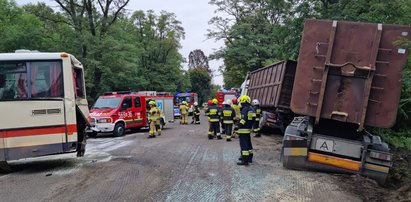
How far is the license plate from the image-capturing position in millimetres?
8070

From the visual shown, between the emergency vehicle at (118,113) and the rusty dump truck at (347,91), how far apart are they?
1036 cm

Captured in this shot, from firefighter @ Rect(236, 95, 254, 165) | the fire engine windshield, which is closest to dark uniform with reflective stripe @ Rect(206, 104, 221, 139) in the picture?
the fire engine windshield

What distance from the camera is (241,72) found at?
40906mm

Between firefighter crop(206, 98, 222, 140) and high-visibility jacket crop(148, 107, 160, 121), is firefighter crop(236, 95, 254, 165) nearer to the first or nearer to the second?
firefighter crop(206, 98, 222, 140)

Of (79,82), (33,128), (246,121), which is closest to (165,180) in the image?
(246,121)

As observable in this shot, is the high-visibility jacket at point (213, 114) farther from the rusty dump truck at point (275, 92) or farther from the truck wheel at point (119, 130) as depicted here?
Result: the truck wheel at point (119, 130)

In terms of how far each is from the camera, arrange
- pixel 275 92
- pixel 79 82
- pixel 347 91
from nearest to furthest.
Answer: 1. pixel 347 91
2. pixel 79 82
3. pixel 275 92

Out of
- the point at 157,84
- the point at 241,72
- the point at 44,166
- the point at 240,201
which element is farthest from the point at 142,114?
the point at 157,84

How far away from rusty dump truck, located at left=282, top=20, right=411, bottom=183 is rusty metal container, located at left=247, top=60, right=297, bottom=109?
5291mm

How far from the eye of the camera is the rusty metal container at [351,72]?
25.4ft

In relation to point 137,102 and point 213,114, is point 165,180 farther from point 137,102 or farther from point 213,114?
point 137,102

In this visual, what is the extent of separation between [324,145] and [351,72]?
164 centimetres

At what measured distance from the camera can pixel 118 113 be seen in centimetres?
1727

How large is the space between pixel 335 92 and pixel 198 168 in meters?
3.38
